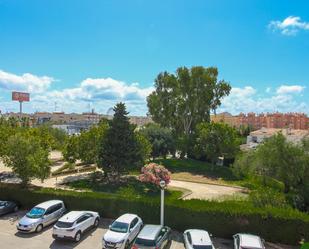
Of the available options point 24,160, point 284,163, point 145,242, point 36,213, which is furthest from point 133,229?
point 284,163

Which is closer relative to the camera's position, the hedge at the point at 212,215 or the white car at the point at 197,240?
the white car at the point at 197,240

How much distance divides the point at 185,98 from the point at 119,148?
24.7 metres

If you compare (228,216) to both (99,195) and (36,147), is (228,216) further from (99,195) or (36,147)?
(36,147)

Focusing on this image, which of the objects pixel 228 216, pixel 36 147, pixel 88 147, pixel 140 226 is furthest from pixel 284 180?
pixel 36 147

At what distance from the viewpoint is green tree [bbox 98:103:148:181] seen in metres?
33.4

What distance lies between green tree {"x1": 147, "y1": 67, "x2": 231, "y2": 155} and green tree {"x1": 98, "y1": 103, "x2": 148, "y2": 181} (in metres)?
18.9

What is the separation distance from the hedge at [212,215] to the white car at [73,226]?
8.60 ft

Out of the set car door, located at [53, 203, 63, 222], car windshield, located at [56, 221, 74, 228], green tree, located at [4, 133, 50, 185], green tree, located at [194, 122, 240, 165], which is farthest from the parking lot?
green tree, located at [194, 122, 240, 165]

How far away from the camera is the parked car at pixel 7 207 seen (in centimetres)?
2189

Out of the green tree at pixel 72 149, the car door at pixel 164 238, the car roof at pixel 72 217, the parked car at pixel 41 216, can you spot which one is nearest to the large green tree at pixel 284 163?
Result: the car door at pixel 164 238

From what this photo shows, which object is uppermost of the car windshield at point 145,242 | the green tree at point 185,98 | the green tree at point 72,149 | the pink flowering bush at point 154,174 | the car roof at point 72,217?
the green tree at point 185,98

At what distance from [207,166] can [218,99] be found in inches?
494

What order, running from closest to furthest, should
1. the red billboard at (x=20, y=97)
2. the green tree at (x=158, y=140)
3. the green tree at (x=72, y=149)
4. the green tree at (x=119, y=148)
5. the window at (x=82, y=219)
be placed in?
the window at (x=82, y=219) → the green tree at (x=119, y=148) → the green tree at (x=72, y=149) → the green tree at (x=158, y=140) → the red billboard at (x=20, y=97)

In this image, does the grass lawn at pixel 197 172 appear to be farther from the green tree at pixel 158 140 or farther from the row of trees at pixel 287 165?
the row of trees at pixel 287 165
